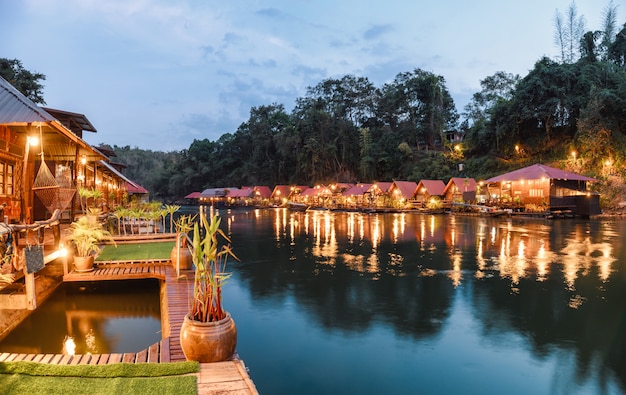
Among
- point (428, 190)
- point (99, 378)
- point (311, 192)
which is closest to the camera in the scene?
point (99, 378)

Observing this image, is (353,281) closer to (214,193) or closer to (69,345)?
(69,345)

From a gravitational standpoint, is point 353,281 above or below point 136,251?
below

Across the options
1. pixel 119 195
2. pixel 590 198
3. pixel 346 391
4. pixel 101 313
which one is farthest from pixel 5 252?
pixel 590 198

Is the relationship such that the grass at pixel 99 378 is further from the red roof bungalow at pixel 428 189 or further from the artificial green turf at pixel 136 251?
the red roof bungalow at pixel 428 189

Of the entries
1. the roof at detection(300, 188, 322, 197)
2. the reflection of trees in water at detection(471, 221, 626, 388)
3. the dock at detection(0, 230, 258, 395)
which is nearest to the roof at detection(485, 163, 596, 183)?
the reflection of trees in water at detection(471, 221, 626, 388)

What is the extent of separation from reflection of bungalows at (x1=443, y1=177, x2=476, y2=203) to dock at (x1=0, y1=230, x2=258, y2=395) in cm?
3852

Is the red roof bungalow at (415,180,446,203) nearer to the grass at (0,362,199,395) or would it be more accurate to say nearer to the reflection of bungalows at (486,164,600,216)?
the reflection of bungalows at (486,164,600,216)

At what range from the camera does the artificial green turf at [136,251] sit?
40.1ft

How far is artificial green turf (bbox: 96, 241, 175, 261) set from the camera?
1221 cm

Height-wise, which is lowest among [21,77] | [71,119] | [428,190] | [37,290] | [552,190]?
[37,290]

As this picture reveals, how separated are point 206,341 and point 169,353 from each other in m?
0.98

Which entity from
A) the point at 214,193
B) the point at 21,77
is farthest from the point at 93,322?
the point at 214,193

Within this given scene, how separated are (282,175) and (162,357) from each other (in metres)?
73.1

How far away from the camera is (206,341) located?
4484mm
